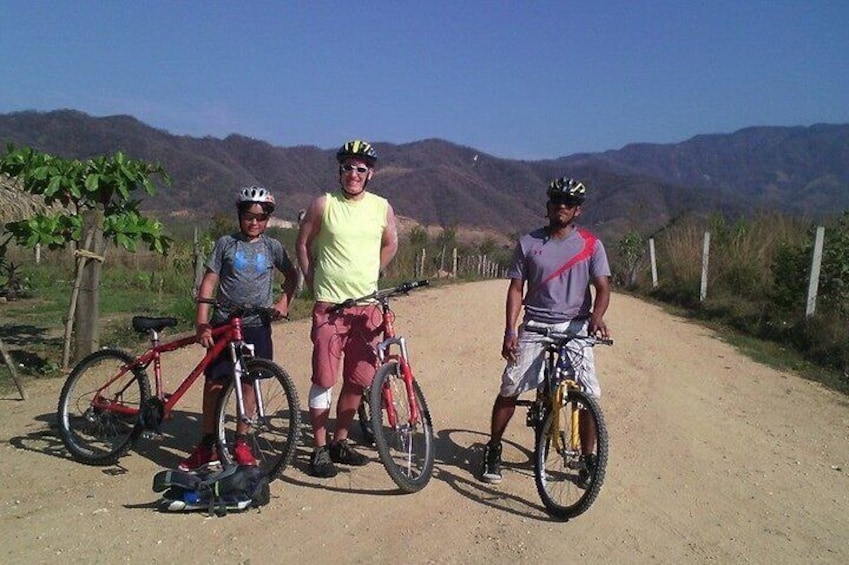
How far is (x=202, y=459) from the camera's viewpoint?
14.5ft

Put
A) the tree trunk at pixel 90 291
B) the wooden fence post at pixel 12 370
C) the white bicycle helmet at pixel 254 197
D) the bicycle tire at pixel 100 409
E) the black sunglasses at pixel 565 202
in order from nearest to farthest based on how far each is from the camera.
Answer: the black sunglasses at pixel 565 202, the white bicycle helmet at pixel 254 197, the bicycle tire at pixel 100 409, the wooden fence post at pixel 12 370, the tree trunk at pixel 90 291

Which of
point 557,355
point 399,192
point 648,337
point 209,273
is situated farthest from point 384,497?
point 399,192

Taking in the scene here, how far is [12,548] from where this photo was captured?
3.35 meters

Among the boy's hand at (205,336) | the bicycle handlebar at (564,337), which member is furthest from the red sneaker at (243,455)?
the bicycle handlebar at (564,337)

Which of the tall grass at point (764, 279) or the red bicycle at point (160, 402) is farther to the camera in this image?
the tall grass at point (764, 279)

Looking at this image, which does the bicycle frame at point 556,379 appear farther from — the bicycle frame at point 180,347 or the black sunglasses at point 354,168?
the bicycle frame at point 180,347

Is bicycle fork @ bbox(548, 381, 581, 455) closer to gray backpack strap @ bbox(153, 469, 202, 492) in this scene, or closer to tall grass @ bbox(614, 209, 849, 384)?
gray backpack strap @ bbox(153, 469, 202, 492)

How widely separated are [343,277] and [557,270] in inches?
53.7

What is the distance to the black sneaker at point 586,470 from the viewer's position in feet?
12.8

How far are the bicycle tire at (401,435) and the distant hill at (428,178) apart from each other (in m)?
42.3

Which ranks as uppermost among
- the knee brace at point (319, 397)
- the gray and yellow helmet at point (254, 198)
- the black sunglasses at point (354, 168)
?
the black sunglasses at point (354, 168)

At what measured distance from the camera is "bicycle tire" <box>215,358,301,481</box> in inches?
162

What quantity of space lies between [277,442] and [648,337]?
7.02m

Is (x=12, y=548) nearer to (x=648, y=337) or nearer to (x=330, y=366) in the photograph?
(x=330, y=366)
